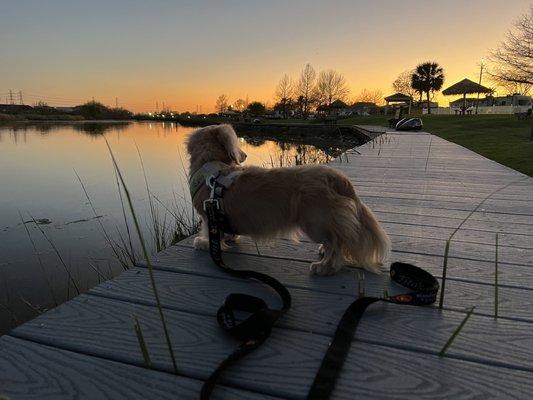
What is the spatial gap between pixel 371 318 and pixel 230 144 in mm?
1633

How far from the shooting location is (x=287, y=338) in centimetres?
153

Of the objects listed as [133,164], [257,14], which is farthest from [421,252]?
[257,14]

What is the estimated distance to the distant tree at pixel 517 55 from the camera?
22.8 m

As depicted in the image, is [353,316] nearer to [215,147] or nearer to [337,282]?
[337,282]

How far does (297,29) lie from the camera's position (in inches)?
1244

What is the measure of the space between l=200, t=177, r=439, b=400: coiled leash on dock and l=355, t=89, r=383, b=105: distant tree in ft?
352

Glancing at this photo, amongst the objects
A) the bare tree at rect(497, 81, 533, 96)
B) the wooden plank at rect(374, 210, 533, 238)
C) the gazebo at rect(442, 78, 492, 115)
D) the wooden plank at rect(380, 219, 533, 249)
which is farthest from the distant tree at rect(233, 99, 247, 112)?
the wooden plank at rect(380, 219, 533, 249)

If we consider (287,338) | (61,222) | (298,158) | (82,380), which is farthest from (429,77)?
(82,380)

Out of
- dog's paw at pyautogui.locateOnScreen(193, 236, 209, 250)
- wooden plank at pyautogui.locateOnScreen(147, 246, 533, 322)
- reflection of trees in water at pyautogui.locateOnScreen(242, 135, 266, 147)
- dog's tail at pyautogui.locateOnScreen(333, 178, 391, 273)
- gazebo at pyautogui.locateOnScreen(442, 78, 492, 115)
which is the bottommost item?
wooden plank at pyautogui.locateOnScreen(147, 246, 533, 322)

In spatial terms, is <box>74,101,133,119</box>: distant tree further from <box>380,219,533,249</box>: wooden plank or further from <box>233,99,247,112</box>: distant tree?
<box>380,219,533,249</box>: wooden plank

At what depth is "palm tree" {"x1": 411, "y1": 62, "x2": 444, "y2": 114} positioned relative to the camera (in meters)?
65.6

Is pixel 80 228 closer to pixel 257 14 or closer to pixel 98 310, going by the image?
pixel 98 310

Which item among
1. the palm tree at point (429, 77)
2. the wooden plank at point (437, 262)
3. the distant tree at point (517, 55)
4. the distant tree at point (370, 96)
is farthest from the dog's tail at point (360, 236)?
the distant tree at point (370, 96)

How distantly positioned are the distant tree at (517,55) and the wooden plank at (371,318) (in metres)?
28.5
